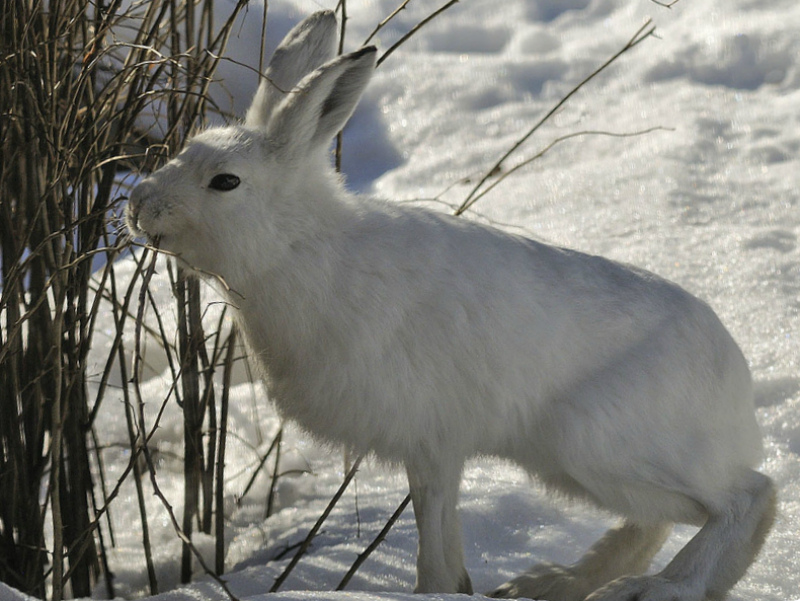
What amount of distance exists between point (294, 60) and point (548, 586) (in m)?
1.45

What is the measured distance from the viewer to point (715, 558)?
2387 millimetres

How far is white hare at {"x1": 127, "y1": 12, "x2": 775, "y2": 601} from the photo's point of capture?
7.26 ft

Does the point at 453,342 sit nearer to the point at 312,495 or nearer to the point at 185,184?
the point at 185,184

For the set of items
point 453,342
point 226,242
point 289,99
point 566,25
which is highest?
point 566,25

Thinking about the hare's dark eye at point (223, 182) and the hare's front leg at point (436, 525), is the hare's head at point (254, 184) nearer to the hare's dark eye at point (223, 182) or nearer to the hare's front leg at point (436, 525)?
the hare's dark eye at point (223, 182)

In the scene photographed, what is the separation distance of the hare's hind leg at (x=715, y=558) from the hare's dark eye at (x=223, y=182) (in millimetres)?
1254

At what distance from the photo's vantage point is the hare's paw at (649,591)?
232cm

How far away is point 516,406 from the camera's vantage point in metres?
2.36

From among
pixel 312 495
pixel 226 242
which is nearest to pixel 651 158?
pixel 312 495

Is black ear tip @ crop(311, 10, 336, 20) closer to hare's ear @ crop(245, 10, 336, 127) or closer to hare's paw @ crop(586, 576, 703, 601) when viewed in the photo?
hare's ear @ crop(245, 10, 336, 127)

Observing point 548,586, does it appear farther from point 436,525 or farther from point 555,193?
point 555,193

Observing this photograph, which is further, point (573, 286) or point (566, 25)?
point (566, 25)

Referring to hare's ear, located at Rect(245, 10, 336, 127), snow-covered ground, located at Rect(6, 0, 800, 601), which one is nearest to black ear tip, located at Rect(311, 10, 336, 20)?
hare's ear, located at Rect(245, 10, 336, 127)

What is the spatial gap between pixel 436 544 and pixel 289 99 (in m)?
1.06
